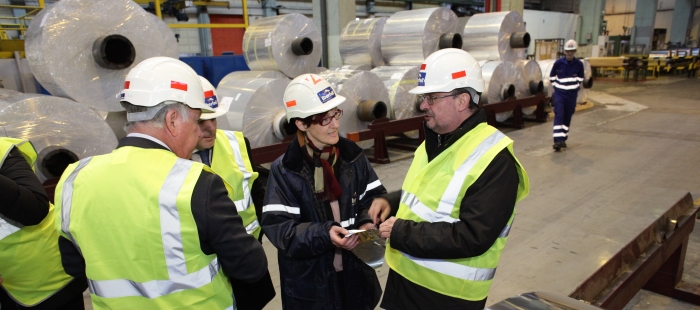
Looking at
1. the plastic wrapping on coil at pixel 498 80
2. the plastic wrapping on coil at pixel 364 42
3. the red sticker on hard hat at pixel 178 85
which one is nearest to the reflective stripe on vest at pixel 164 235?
the red sticker on hard hat at pixel 178 85

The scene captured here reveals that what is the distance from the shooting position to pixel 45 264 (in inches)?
68.8

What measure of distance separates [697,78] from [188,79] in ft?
71.0

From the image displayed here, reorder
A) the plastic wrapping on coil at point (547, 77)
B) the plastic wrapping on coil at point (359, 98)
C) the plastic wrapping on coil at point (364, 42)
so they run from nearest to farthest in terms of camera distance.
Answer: the plastic wrapping on coil at point (359, 98) < the plastic wrapping on coil at point (364, 42) < the plastic wrapping on coil at point (547, 77)

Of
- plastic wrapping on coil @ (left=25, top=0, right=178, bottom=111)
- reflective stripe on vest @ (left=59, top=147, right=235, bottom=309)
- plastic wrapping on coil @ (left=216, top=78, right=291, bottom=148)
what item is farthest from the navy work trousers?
reflective stripe on vest @ (left=59, top=147, right=235, bottom=309)

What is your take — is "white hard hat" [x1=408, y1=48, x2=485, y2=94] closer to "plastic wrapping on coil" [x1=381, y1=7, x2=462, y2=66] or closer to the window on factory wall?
"plastic wrapping on coil" [x1=381, y1=7, x2=462, y2=66]

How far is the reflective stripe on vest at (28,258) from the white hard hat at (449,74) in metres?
1.60

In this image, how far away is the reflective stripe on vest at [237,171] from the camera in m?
2.02

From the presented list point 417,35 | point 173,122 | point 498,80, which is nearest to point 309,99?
point 173,122

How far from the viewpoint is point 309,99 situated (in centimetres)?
193

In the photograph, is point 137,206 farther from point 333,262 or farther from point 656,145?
point 656,145

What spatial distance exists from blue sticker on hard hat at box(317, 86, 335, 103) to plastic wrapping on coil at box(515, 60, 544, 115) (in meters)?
7.09

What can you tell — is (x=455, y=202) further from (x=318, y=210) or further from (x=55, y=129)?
(x=55, y=129)

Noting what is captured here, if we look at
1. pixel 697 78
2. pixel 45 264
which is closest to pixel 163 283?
pixel 45 264

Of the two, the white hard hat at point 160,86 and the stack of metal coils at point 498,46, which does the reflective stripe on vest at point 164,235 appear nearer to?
the white hard hat at point 160,86
